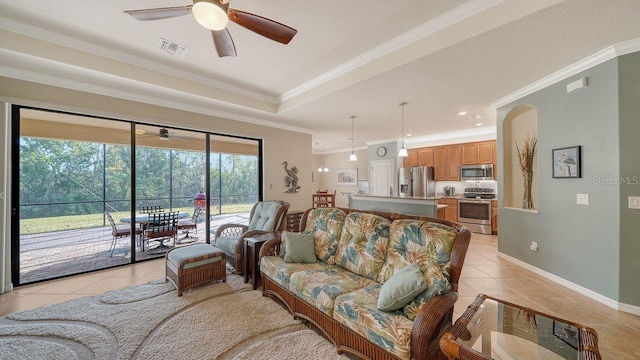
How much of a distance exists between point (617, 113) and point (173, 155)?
6353mm

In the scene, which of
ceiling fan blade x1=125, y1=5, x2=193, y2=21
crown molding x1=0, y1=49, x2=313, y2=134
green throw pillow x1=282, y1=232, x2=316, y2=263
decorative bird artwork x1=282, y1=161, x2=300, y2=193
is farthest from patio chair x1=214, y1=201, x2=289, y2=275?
ceiling fan blade x1=125, y1=5, x2=193, y2=21

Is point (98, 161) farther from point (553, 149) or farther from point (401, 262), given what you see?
point (553, 149)

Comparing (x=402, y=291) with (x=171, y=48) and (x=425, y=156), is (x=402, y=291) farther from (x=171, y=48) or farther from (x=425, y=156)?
(x=425, y=156)

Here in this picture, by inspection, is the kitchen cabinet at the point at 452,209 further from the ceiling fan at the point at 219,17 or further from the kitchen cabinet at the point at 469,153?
the ceiling fan at the point at 219,17

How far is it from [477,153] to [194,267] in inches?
279

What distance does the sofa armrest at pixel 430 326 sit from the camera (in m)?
1.35

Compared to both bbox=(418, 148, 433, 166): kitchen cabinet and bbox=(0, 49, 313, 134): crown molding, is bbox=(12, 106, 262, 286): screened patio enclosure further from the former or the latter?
bbox=(418, 148, 433, 166): kitchen cabinet

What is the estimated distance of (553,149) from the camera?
3.18 m

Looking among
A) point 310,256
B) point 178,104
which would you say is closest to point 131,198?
point 178,104

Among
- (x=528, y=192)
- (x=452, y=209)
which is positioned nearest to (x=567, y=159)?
(x=528, y=192)

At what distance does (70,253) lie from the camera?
3.98 m

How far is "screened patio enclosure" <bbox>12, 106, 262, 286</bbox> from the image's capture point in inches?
126

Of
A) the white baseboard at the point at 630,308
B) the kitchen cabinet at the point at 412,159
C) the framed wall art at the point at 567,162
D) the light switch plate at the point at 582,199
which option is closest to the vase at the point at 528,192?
the framed wall art at the point at 567,162

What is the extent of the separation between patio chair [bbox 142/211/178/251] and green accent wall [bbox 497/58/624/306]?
238 inches
